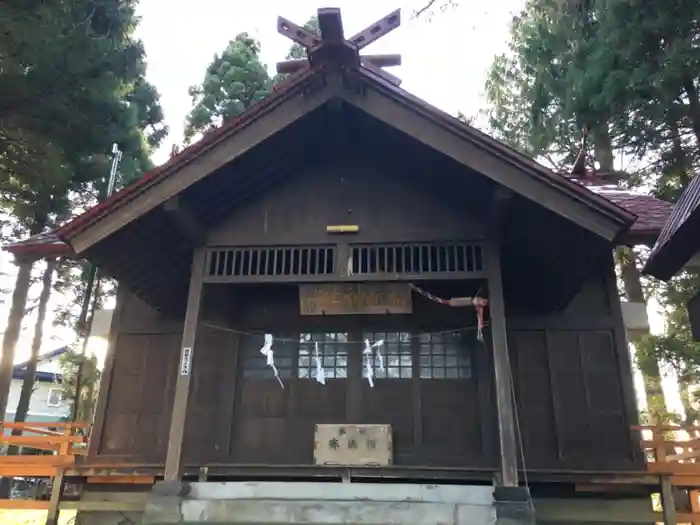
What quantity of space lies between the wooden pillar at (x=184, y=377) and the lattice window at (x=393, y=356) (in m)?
2.59

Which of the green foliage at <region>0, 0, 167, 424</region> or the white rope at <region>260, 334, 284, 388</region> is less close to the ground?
the green foliage at <region>0, 0, 167, 424</region>

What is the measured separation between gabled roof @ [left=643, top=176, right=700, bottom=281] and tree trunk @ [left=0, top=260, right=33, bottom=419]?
1505 centimetres

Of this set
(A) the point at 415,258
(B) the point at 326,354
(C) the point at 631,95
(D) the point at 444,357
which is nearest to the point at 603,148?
(C) the point at 631,95

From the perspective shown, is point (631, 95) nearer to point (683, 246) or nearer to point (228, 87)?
point (683, 246)

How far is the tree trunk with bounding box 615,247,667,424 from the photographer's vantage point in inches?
557

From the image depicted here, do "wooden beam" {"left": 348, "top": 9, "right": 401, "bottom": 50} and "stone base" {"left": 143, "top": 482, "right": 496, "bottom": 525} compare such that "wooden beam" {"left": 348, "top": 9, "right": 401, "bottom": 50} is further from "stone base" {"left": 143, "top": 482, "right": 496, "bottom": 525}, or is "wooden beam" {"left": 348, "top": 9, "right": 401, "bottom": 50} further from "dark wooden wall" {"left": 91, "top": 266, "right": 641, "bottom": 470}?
"stone base" {"left": 143, "top": 482, "right": 496, "bottom": 525}

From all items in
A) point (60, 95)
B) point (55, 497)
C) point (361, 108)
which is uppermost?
point (60, 95)

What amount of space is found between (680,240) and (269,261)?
4606mm

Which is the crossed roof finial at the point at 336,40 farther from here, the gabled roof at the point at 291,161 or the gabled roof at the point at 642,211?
the gabled roof at the point at 642,211

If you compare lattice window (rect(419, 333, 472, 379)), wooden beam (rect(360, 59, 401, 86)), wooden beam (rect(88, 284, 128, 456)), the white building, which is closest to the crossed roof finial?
wooden beam (rect(360, 59, 401, 86))

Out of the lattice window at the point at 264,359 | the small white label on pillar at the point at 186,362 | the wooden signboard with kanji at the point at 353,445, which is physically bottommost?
the wooden signboard with kanji at the point at 353,445

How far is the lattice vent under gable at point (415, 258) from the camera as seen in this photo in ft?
24.8

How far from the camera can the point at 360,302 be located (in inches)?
308

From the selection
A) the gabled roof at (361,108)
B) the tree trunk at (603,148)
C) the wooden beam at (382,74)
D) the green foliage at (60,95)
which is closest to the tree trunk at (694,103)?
the tree trunk at (603,148)
